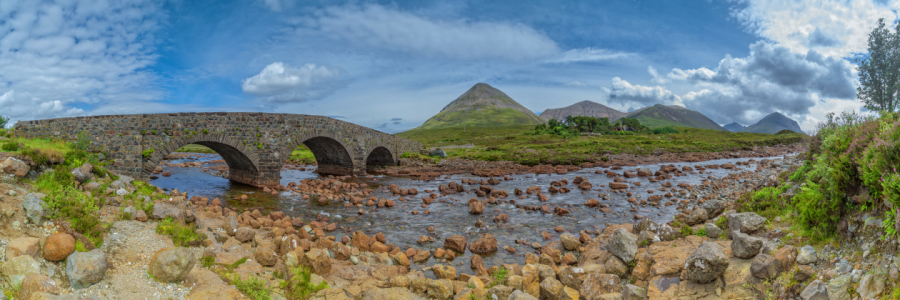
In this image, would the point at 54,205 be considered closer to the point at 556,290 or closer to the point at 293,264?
the point at 293,264

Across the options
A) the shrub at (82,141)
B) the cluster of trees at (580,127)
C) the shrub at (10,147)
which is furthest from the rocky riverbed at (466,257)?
the cluster of trees at (580,127)

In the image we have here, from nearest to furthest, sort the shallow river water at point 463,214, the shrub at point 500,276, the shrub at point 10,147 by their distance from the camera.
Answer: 1. the shrub at point 500,276
2. the shrub at point 10,147
3. the shallow river water at point 463,214

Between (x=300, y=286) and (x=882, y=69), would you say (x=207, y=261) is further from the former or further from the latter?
(x=882, y=69)

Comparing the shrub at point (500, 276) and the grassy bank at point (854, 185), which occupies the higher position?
the grassy bank at point (854, 185)

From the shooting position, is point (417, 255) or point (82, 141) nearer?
point (417, 255)

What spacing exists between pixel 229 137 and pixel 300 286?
17.9 meters

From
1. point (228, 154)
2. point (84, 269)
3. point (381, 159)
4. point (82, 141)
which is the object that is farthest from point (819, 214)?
point (381, 159)

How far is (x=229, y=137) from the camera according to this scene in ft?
70.9

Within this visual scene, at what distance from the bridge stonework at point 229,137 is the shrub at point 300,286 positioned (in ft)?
52.5

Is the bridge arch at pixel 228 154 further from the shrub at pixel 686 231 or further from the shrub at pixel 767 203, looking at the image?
the shrub at pixel 767 203

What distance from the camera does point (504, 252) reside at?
36.1ft

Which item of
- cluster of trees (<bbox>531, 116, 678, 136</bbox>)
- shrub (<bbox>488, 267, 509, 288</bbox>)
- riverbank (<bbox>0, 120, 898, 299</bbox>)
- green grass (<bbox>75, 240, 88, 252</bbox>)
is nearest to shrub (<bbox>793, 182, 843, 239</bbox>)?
riverbank (<bbox>0, 120, 898, 299</bbox>)

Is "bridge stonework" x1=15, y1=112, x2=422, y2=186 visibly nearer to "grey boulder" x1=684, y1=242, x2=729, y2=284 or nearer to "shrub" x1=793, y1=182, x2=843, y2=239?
"grey boulder" x1=684, y1=242, x2=729, y2=284

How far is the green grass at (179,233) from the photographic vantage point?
8391 millimetres
